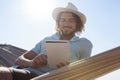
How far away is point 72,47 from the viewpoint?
397 cm

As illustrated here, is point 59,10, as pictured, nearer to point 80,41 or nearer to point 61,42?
point 80,41

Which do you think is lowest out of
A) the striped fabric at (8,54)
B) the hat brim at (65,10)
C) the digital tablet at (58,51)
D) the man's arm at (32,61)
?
the striped fabric at (8,54)

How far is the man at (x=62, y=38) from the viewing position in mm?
3473

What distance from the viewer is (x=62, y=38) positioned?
13.9ft

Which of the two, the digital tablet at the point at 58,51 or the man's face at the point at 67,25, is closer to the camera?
the digital tablet at the point at 58,51

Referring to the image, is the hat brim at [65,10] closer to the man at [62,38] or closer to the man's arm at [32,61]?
the man at [62,38]

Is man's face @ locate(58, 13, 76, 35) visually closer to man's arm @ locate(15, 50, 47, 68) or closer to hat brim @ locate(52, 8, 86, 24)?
hat brim @ locate(52, 8, 86, 24)

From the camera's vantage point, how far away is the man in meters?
3.47

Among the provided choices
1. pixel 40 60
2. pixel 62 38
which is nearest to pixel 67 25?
pixel 62 38

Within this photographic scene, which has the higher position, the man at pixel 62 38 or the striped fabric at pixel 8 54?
the man at pixel 62 38

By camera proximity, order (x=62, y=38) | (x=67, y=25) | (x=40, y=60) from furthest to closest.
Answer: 1. (x=62, y=38)
2. (x=67, y=25)
3. (x=40, y=60)

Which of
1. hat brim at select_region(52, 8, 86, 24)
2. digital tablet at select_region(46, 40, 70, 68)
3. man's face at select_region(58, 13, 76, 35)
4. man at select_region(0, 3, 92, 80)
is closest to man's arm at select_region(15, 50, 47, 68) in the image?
man at select_region(0, 3, 92, 80)

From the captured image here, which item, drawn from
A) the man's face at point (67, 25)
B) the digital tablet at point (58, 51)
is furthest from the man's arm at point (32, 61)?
the man's face at point (67, 25)

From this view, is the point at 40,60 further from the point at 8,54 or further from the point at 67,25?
the point at 8,54
